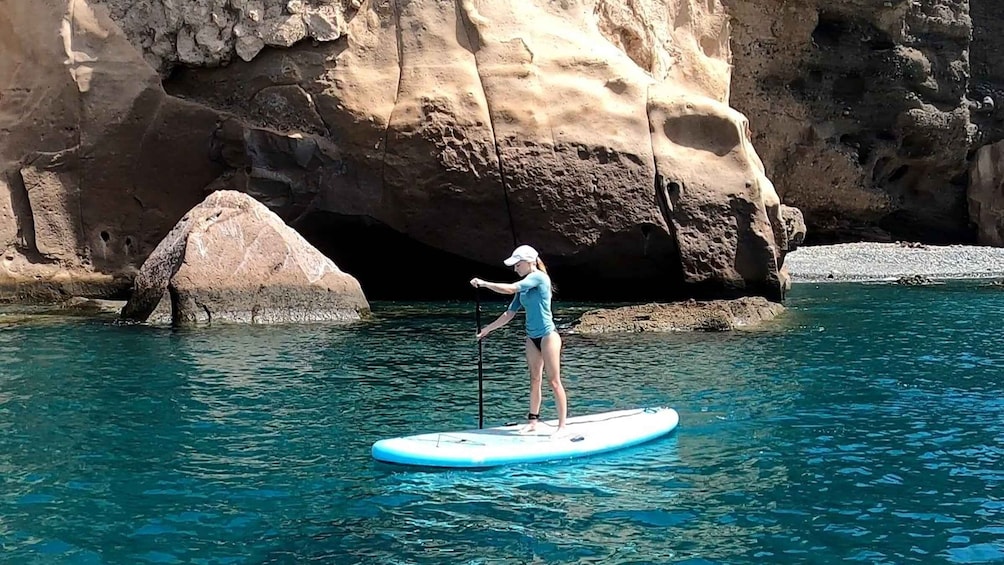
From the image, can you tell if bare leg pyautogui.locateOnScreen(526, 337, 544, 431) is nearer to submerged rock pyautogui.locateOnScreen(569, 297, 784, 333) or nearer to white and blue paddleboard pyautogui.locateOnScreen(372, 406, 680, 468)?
white and blue paddleboard pyautogui.locateOnScreen(372, 406, 680, 468)

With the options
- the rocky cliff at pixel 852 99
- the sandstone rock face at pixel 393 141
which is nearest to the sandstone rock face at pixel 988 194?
the rocky cliff at pixel 852 99

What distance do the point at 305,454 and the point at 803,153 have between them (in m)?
27.8

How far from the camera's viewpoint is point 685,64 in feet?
78.8

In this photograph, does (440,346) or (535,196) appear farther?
(535,196)

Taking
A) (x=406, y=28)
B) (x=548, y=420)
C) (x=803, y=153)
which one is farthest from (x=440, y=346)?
(x=803, y=153)

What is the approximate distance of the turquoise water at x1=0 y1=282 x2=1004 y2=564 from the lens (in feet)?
20.7

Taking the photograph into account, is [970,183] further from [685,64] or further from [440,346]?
[440,346]

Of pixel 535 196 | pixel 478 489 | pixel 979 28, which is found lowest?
pixel 478 489

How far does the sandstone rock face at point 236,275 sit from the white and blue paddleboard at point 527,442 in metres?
8.31

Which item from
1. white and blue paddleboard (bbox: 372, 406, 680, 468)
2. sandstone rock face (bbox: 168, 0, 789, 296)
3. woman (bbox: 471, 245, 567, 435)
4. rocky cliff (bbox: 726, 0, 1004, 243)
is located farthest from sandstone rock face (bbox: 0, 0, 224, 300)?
rocky cliff (bbox: 726, 0, 1004, 243)

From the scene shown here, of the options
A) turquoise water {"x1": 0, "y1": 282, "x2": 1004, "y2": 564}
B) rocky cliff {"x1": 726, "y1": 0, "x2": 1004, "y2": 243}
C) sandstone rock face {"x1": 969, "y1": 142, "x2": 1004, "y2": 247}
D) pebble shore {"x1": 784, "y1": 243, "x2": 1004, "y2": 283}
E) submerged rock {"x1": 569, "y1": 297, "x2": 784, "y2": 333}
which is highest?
rocky cliff {"x1": 726, "y1": 0, "x2": 1004, "y2": 243}

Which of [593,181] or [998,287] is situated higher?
[593,181]

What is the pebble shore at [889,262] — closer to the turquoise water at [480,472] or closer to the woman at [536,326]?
the turquoise water at [480,472]

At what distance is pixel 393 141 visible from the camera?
64.2 ft
